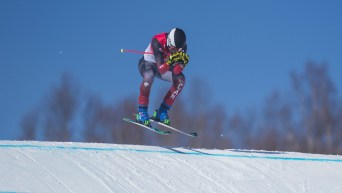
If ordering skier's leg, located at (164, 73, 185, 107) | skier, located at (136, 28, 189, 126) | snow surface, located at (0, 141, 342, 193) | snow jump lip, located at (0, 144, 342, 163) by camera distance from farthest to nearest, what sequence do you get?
skier's leg, located at (164, 73, 185, 107) → skier, located at (136, 28, 189, 126) → snow jump lip, located at (0, 144, 342, 163) → snow surface, located at (0, 141, 342, 193)

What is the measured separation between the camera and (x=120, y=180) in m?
6.37

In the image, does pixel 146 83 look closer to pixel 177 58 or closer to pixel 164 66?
pixel 164 66

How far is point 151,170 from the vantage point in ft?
22.5

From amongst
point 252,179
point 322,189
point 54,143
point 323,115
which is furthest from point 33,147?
point 323,115

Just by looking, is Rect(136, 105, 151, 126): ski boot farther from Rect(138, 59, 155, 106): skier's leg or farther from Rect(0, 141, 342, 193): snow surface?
Rect(0, 141, 342, 193): snow surface

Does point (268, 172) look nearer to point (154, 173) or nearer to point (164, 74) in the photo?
point (154, 173)

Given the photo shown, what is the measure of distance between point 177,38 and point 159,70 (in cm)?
47

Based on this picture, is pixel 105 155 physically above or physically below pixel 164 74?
below

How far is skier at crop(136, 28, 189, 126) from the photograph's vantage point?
332 inches

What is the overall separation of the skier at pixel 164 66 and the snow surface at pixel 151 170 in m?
0.87

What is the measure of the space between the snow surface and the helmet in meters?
1.34

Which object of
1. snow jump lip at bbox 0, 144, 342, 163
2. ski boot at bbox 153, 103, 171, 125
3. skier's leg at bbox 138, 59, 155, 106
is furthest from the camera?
ski boot at bbox 153, 103, 171, 125

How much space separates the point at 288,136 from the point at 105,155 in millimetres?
20082

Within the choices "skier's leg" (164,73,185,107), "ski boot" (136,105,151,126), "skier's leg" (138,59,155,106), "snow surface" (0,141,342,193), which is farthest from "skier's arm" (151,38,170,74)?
"snow surface" (0,141,342,193)
